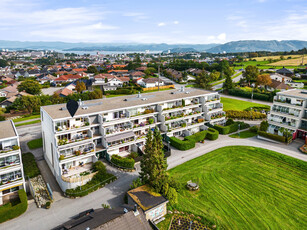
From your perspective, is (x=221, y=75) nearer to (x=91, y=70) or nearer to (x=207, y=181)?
(x=91, y=70)

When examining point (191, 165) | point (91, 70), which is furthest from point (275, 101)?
point (91, 70)

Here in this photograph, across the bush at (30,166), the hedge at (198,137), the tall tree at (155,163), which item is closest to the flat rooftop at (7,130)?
the bush at (30,166)

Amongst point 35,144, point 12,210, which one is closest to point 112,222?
point 12,210

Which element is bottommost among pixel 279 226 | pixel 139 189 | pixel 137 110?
pixel 279 226

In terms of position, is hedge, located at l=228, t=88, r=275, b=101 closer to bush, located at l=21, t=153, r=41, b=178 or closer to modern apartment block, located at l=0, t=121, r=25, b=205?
bush, located at l=21, t=153, r=41, b=178

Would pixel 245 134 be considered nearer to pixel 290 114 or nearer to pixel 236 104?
pixel 290 114

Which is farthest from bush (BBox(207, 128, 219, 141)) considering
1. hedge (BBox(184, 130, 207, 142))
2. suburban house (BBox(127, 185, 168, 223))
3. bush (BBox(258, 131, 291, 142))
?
suburban house (BBox(127, 185, 168, 223))
